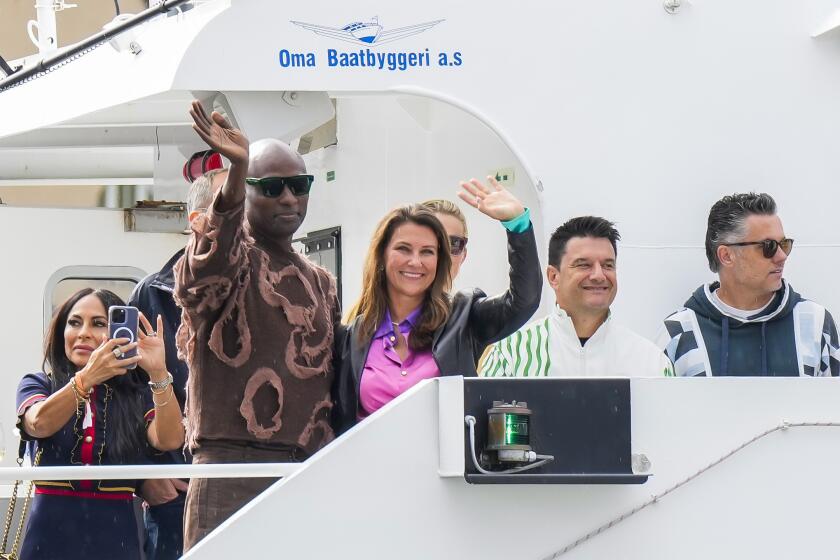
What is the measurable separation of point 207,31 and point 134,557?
7.18 feet

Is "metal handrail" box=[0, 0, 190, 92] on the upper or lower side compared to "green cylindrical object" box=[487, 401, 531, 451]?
upper

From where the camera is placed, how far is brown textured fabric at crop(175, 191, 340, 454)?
3.61 meters

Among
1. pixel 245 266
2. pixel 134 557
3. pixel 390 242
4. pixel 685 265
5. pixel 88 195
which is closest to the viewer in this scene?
pixel 245 266

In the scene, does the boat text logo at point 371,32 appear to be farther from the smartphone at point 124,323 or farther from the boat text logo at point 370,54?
the smartphone at point 124,323

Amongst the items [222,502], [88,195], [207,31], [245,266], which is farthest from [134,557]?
[88,195]

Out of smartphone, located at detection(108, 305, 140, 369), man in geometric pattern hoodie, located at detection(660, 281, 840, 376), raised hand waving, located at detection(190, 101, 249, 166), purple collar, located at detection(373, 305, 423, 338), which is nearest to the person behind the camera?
raised hand waving, located at detection(190, 101, 249, 166)

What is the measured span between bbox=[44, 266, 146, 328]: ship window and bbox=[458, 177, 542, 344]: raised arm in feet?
14.2

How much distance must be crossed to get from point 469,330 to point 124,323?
107 cm

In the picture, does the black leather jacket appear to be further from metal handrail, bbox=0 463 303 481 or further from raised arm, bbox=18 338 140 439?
raised arm, bbox=18 338 140 439

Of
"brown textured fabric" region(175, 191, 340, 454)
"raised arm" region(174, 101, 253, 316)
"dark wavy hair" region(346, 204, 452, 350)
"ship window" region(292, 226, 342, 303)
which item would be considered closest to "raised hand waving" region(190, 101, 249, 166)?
"raised arm" region(174, 101, 253, 316)

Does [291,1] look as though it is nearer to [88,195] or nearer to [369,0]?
[369,0]

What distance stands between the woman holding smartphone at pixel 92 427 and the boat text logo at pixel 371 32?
1.59m

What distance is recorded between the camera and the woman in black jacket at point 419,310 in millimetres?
3816

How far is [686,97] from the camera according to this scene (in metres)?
5.54
